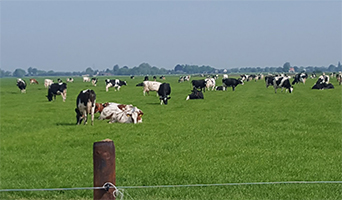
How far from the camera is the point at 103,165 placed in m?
5.67

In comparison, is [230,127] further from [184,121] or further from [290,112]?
[290,112]

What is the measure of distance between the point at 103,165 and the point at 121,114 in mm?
16403

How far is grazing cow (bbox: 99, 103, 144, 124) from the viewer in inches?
841

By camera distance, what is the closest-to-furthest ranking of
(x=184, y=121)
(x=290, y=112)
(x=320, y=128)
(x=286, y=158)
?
(x=286, y=158), (x=320, y=128), (x=184, y=121), (x=290, y=112)

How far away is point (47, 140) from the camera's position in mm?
16469

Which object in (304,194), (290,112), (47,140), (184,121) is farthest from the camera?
(290,112)

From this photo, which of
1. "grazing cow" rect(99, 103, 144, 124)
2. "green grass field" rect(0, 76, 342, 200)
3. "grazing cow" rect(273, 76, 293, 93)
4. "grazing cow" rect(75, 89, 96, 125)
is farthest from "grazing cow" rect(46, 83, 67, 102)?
"grazing cow" rect(273, 76, 293, 93)

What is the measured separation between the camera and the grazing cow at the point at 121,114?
841 inches

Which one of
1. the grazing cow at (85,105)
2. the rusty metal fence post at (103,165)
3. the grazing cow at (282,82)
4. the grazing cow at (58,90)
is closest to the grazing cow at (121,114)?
the grazing cow at (85,105)

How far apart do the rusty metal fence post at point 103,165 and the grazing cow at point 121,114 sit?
15.5 meters

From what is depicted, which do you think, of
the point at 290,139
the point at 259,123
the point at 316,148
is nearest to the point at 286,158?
the point at 316,148

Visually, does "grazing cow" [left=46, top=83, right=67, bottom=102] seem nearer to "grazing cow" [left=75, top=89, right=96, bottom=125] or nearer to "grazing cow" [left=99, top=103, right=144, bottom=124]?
"grazing cow" [left=99, top=103, right=144, bottom=124]

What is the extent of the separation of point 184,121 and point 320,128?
5719 mm

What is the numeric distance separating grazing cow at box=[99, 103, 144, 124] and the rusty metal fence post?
50.8 ft
